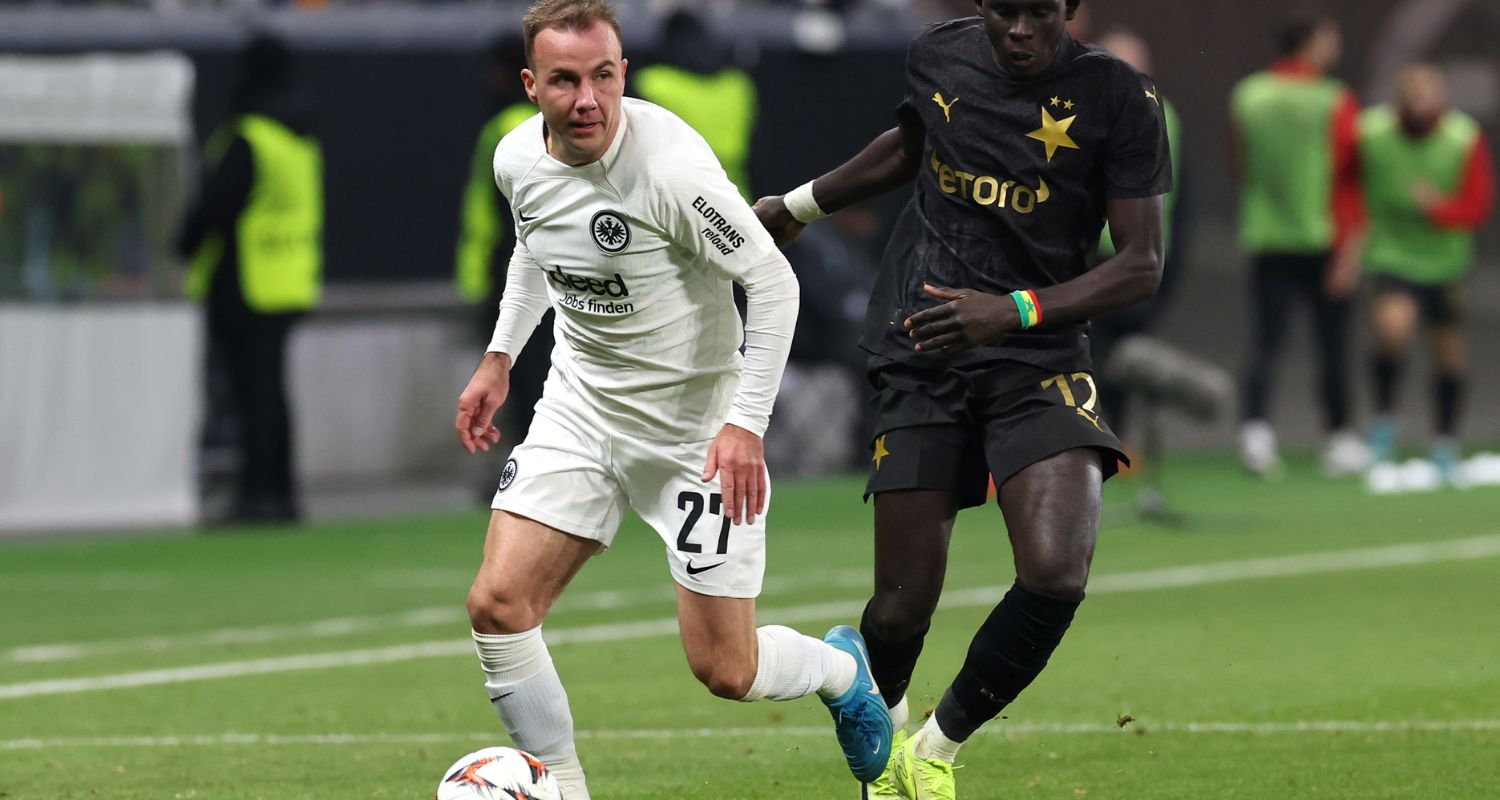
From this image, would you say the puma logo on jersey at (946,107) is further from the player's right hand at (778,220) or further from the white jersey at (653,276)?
the white jersey at (653,276)

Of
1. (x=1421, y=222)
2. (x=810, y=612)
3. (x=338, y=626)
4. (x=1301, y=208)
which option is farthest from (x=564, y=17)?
(x=1421, y=222)

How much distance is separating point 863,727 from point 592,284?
1374 millimetres

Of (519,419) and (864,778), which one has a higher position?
(864,778)

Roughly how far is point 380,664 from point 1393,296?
9.64 metres

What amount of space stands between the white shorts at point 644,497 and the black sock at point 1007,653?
23.8 inches

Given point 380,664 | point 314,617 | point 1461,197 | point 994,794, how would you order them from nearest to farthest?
point 994,794
point 380,664
point 314,617
point 1461,197

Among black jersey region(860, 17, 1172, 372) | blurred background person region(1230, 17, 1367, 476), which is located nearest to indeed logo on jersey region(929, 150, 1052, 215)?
black jersey region(860, 17, 1172, 372)

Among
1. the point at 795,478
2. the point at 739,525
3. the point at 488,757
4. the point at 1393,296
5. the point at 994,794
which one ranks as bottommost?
the point at 795,478

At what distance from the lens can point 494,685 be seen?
261 inches

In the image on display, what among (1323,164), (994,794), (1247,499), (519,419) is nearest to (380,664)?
(994,794)

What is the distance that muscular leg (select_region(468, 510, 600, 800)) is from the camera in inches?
259

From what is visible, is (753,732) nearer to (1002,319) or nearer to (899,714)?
(899,714)

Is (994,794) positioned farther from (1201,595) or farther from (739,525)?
(1201,595)

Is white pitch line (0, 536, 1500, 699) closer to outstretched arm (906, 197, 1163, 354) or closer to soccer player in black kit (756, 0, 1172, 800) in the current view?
soccer player in black kit (756, 0, 1172, 800)
